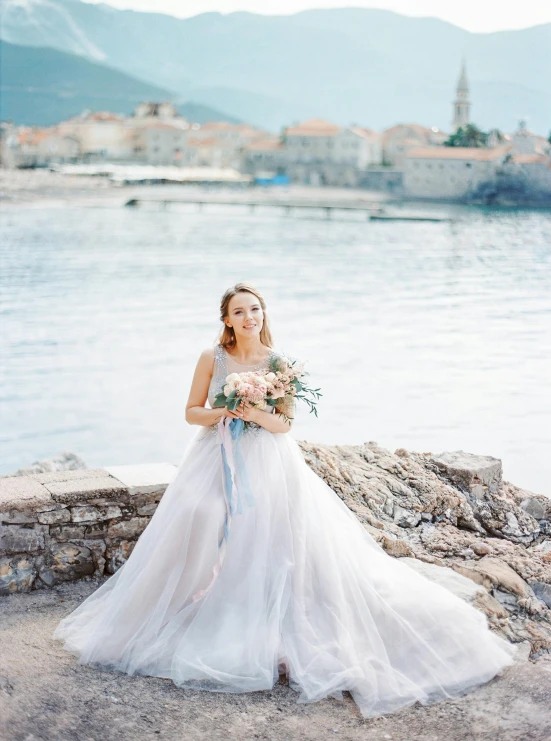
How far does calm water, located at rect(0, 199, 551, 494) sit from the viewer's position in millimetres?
11875

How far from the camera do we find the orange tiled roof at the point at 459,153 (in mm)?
51875

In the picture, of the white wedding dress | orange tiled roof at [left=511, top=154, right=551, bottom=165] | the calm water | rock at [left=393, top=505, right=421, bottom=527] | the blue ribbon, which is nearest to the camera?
the white wedding dress

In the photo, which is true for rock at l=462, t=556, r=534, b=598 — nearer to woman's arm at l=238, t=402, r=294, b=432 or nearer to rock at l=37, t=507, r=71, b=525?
woman's arm at l=238, t=402, r=294, b=432

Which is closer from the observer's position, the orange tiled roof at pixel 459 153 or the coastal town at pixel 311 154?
the orange tiled roof at pixel 459 153

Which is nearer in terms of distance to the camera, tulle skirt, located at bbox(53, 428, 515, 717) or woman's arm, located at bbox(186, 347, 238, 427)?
tulle skirt, located at bbox(53, 428, 515, 717)

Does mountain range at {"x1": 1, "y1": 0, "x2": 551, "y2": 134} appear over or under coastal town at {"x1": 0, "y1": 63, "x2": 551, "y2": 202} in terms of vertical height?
over

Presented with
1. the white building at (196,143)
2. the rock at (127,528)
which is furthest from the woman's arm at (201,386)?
the white building at (196,143)

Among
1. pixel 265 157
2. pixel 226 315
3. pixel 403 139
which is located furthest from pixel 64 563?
pixel 403 139

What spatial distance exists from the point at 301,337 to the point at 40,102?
3754 inches

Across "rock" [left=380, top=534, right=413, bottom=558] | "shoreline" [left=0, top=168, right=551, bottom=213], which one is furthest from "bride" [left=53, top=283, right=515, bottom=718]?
"shoreline" [left=0, top=168, right=551, bottom=213]

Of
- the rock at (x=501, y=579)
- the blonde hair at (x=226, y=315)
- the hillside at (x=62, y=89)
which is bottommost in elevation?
the rock at (x=501, y=579)

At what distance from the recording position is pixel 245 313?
8.50 feet

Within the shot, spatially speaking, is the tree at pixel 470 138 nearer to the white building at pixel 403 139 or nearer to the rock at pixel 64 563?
the white building at pixel 403 139

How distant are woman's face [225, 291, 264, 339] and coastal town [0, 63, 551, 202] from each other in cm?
5064
